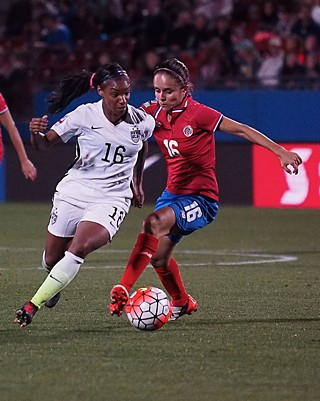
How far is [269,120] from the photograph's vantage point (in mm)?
18703

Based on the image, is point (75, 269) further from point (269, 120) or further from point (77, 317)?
point (269, 120)

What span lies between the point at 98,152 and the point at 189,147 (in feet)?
2.39

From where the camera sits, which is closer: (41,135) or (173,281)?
(41,135)

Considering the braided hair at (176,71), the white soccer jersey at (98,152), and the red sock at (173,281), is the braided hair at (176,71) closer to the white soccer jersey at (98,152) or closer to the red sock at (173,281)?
the white soccer jersey at (98,152)

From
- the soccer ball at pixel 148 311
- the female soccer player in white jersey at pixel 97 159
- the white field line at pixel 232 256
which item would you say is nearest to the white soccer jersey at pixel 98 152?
the female soccer player in white jersey at pixel 97 159

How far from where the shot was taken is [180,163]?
26.1 feet

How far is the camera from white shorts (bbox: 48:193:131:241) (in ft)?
24.2

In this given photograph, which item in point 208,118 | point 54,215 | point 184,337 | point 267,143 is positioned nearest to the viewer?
point 184,337

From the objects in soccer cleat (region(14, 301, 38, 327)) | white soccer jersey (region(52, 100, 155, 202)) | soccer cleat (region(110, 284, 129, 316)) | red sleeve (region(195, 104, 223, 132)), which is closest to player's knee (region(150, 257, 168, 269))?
white soccer jersey (region(52, 100, 155, 202))

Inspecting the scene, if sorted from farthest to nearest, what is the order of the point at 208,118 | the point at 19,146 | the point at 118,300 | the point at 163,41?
1. the point at 163,41
2. the point at 19,146
3. the point at 208,118
4. the point at 118,300

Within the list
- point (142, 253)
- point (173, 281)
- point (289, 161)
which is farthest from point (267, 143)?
point (173, 281)

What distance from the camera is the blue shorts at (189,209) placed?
7.69 meters

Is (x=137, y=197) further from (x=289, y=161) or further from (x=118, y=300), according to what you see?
(x=289, y=161)

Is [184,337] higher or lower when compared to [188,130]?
lower
